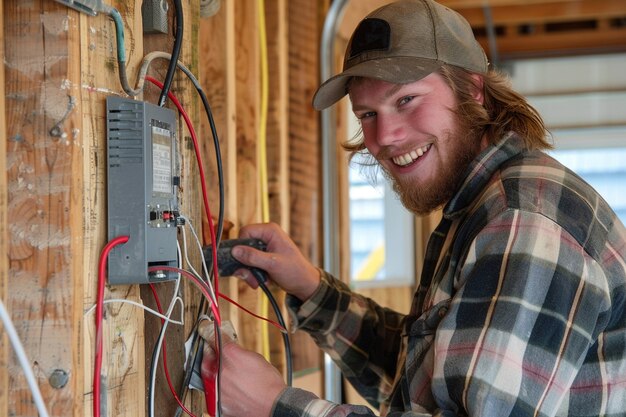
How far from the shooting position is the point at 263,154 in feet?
8.54

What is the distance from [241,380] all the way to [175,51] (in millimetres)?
575

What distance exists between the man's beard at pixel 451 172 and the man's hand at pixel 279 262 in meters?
0.34

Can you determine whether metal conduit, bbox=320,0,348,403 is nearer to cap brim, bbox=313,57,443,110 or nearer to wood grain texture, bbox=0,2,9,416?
cap brim, bbox=313,57,443,110

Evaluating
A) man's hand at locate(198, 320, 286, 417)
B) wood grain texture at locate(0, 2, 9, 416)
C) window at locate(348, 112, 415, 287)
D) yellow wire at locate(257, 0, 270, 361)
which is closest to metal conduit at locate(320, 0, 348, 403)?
yellow wire at locate(257, 0, 270, 361)

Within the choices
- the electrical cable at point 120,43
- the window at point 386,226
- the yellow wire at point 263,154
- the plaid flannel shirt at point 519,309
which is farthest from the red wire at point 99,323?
the window at point 386,226

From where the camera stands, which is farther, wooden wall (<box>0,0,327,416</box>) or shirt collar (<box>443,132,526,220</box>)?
shirt collar (<box>443,132,526,220</box>)

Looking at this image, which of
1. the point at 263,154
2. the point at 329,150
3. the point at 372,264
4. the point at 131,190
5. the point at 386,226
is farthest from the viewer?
the point at 372,264

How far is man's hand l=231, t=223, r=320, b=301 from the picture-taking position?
191 cm

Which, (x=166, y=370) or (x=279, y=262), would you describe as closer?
(x=166, y=370)

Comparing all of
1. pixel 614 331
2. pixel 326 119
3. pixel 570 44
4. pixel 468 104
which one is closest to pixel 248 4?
pixel 326 119

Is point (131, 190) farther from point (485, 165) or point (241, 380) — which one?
point (485, 165)

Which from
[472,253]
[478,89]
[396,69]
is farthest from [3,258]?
[478,89]

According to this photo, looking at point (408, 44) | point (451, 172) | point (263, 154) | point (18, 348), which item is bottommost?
point (18, 348)

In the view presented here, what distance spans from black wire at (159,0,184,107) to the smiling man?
0.42 m
